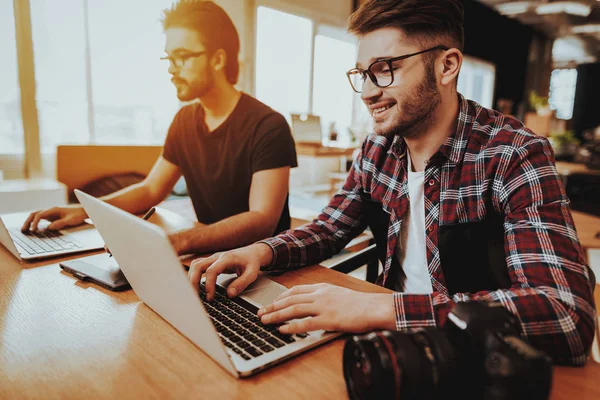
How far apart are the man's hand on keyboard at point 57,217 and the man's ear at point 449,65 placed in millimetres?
1130

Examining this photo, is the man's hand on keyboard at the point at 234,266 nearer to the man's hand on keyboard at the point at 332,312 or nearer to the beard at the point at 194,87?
the man's hand on keyboard at the point at 332,312

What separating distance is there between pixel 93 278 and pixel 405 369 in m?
0.67

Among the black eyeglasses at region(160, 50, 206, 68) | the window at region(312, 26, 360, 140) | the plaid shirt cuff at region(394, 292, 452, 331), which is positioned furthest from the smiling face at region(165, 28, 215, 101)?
the window at region(312, 26, 360, 140)

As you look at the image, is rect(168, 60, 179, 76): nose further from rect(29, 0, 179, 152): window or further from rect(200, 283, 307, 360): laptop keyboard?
rect(29, 0, 179, 152): window

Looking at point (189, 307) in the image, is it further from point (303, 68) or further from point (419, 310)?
point (303, 68)

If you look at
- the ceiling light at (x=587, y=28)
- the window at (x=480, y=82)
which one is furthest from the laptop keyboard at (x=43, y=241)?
the ceiling light at (x=587, y=28)

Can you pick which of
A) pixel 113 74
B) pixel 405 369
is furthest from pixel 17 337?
pixel 113 74

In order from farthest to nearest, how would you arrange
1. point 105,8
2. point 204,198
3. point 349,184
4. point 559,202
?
point 105,8
point 204,198
point 349,184
point 559,202

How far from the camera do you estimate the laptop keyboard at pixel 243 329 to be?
0.57 metres

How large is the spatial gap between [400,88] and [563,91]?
1324 cm

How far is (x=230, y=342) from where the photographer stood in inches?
23.0

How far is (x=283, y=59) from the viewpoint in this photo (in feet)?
18.9

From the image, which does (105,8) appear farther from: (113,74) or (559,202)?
(559,202)

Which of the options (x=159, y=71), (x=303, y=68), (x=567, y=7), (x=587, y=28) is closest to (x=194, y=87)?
(x=159, y=71)
